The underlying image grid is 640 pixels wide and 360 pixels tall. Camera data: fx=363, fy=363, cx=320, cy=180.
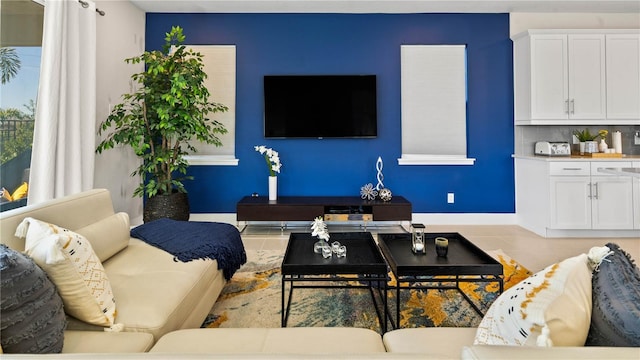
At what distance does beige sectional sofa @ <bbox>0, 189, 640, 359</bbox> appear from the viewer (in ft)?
2.13

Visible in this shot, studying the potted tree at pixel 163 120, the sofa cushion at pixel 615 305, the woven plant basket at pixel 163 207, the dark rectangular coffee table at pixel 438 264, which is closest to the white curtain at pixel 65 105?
the potted tree at pixel 163 120

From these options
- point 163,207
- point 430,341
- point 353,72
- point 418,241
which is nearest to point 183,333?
point 430,341

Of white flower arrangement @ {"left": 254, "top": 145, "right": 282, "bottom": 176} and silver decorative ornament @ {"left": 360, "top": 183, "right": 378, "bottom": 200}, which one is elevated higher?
white flower arrangement @ {"left": 254, "top": 145, "right": 282, "bottom": 176}

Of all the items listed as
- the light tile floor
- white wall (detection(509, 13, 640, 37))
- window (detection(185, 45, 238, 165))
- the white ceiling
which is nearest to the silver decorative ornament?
the light tile floor

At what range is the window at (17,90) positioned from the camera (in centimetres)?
260

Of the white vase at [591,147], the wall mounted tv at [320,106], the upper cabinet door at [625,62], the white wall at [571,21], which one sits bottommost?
the white vase at [591,147]

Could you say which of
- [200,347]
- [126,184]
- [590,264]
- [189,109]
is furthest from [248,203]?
[590,264]

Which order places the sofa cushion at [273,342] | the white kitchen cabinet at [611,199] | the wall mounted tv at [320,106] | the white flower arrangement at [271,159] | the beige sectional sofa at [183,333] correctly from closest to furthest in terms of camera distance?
→ the beige sectional sofa at [183,333], the sofa cushion at [273,342], the white kitchen cabinet at [611,199], the white flower arrangement at [271,159], the wall mounted tv at [320,106]

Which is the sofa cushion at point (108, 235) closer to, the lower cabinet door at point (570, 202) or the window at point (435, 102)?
the window at point (435, 102)

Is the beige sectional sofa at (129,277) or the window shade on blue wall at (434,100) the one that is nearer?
the beige sectional sofa at (129,277)

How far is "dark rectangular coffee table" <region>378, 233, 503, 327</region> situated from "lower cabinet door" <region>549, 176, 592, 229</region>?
7.09 ft

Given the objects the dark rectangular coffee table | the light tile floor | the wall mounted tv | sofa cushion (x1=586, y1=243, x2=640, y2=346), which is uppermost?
the wall mounted tv

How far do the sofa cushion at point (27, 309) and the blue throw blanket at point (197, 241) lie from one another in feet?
2.77

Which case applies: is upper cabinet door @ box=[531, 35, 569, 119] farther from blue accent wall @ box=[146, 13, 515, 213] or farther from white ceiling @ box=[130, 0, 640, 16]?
white ceiling @ box=[130, 0, 640, 16]
